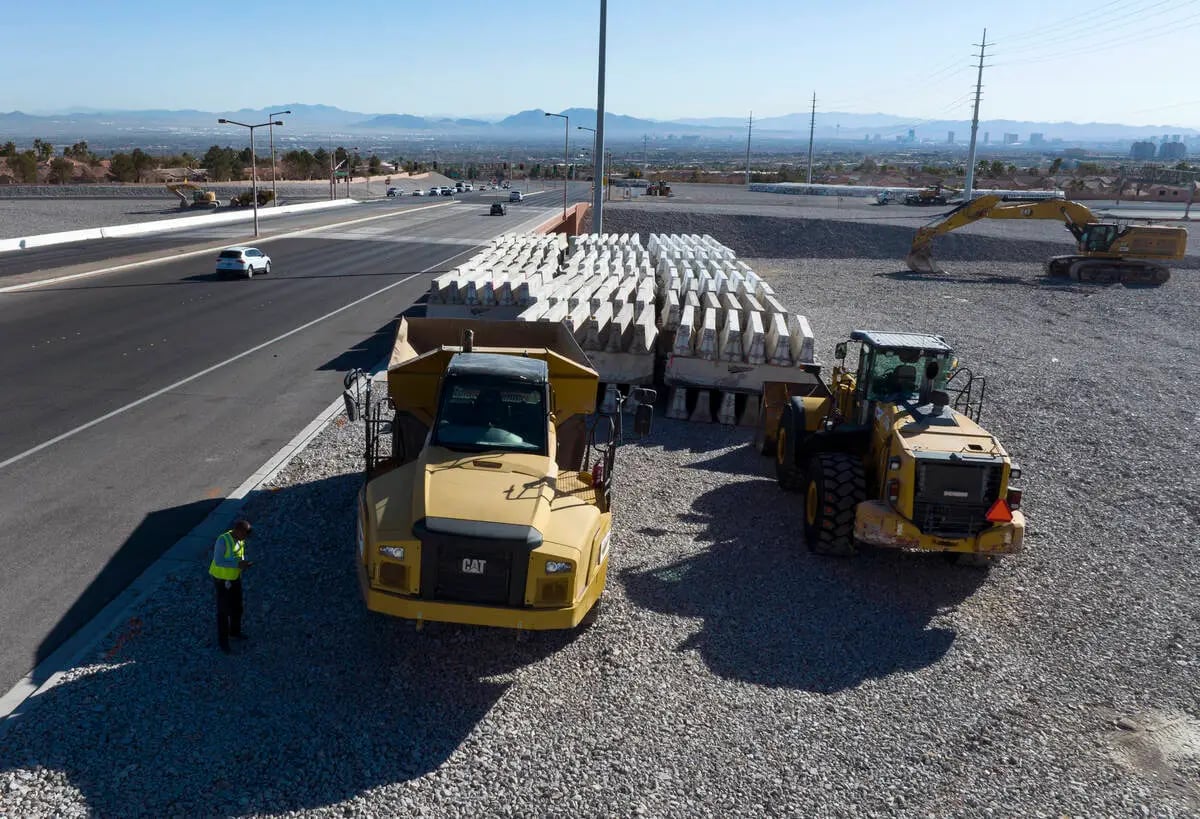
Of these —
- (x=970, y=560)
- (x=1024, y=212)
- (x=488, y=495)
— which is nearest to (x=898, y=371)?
(x=970, y=560)

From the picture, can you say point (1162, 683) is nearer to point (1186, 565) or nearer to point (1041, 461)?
point (1186, 565)

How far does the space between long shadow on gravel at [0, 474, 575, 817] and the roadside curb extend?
0.67ft

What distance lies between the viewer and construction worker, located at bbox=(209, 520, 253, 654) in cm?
881

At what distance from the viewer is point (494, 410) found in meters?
10.0

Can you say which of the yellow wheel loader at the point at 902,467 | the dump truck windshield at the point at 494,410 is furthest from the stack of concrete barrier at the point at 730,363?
the dump truck windshield at the point at 494,410

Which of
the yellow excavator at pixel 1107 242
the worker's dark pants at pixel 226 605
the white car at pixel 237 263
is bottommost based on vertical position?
the worker's dark pants at pixel 226 605

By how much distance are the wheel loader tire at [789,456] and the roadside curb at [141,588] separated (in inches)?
309

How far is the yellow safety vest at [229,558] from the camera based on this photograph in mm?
8789

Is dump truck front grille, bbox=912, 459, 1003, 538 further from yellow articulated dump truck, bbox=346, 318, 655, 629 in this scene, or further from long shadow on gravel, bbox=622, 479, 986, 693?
yellow articulated dump truck, bbox=346, 318, 655, 629

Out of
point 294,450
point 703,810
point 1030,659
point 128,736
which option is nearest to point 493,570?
point 703,810

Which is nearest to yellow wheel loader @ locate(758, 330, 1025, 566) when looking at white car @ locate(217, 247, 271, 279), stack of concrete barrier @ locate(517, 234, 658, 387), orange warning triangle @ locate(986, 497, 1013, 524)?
orange warning triangle @ locate(986, 497, 1013, 524)

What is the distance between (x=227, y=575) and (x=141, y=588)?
229 cm

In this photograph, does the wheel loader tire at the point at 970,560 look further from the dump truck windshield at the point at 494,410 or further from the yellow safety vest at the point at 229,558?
the yellow safety vest at the point at 229,558

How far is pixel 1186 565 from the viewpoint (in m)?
12.2
